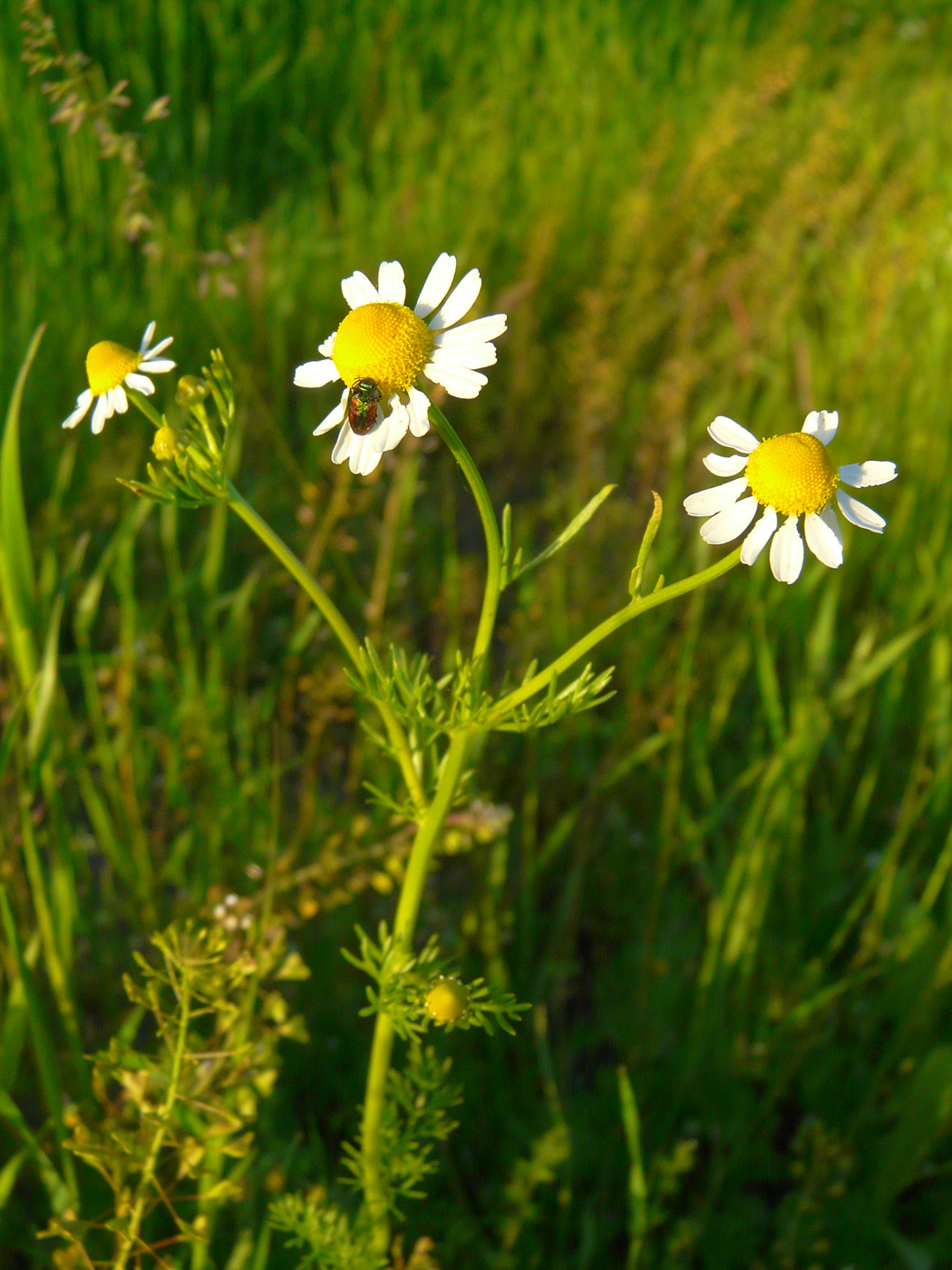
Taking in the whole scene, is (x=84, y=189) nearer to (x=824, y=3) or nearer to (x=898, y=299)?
(x=898, y=299)

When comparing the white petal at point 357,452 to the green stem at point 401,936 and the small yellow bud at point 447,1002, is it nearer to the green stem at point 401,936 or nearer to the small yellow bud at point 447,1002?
the green stem at point 401,936

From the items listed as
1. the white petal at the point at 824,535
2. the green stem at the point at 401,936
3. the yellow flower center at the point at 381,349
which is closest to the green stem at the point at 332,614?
the green stem at the point at 401,936

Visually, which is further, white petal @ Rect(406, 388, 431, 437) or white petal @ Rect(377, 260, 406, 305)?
white petal @ Rect(377, 260, 406, 305)

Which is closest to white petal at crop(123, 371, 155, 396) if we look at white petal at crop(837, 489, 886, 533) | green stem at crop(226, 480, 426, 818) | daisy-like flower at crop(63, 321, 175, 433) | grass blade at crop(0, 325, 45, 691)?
daisy-like flower at crop(63, 321, 175, 433)

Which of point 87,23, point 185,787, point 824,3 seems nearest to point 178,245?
point 87,23

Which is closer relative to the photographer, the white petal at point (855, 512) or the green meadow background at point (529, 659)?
the white petal at point (855, 512)

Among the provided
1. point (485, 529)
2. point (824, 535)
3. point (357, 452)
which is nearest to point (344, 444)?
point (357, 452)

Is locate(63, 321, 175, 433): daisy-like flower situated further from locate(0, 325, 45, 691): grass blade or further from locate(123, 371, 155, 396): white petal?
locate(0, 325, 45, 691): grass blade
